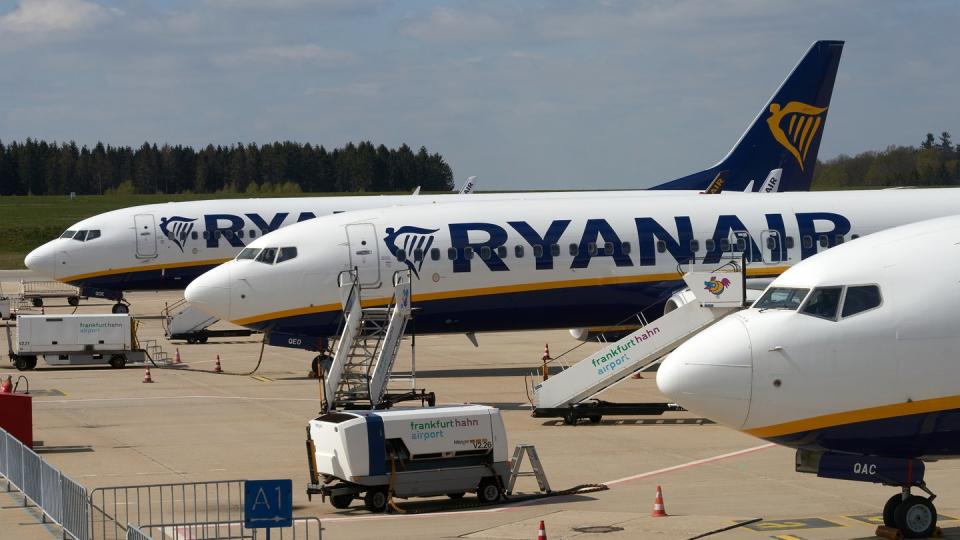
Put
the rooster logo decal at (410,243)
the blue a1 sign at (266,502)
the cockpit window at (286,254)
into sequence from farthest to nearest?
the cockpit window at (286,254)
the rooster logo decal at (410,243)
the blue a1 sign at (266,502)

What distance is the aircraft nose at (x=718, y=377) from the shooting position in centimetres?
1859

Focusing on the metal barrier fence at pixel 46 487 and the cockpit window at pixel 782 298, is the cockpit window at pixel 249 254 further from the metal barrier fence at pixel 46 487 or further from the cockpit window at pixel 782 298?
the cockpit window at pixel 782 298

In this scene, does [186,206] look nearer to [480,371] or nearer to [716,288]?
[480,371]

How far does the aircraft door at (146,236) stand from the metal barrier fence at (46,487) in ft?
101

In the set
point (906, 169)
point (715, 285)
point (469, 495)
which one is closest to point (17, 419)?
point (469, 495)

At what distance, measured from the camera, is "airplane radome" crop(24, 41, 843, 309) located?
54.9 m

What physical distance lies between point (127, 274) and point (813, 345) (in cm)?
4193

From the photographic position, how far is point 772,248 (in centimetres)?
3906

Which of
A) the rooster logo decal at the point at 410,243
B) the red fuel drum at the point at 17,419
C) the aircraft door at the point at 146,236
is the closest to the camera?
the red fuel drum at the point at 17,419

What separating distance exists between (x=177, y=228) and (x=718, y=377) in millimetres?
39357

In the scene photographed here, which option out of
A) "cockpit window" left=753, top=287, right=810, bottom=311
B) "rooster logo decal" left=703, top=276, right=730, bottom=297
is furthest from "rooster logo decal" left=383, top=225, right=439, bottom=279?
"cockpit window" left=753, top=287, right=810, bottom=311

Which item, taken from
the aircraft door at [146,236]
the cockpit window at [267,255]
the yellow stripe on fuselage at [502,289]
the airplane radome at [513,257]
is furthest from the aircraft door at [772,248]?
the aircraft door at [146,236]

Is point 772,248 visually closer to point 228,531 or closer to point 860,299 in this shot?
point 860,299

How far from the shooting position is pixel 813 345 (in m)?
18.5
